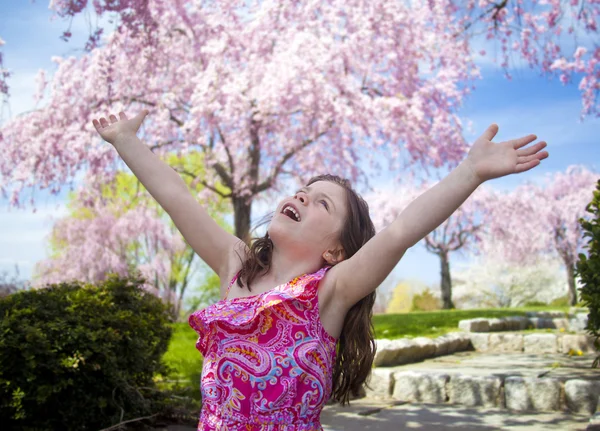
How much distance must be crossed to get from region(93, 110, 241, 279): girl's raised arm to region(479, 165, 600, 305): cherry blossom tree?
1898 cm

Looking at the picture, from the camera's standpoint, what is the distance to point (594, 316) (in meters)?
3.73

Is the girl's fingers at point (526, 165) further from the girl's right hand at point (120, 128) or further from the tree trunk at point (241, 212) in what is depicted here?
the tree trunk at point (241, 212)

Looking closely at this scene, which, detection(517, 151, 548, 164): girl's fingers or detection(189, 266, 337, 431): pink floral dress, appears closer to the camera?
detection(517, 151, 548, 164): girl's fingers

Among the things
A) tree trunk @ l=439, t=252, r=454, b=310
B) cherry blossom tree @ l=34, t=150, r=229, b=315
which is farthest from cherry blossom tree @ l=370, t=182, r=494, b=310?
cherry blossom tree @ l=34, t=150, r=229, b=315

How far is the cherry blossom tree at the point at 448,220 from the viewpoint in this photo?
62.3ft

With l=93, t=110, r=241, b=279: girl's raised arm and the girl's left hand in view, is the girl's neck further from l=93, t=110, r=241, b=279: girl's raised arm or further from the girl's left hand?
the girl's left hand

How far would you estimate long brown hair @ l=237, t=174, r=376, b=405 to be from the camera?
1924mm

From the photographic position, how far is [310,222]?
1.84 meters

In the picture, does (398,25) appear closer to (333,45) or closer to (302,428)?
(333,45)

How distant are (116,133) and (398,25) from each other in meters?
9.08

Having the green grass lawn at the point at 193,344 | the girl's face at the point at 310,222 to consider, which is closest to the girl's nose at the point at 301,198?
the girl's face at the point at 310,222

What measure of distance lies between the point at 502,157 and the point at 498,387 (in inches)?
139

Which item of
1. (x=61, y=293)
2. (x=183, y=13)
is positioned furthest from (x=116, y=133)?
(x=183, y=13)

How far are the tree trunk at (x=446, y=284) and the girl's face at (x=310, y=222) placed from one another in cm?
1766
